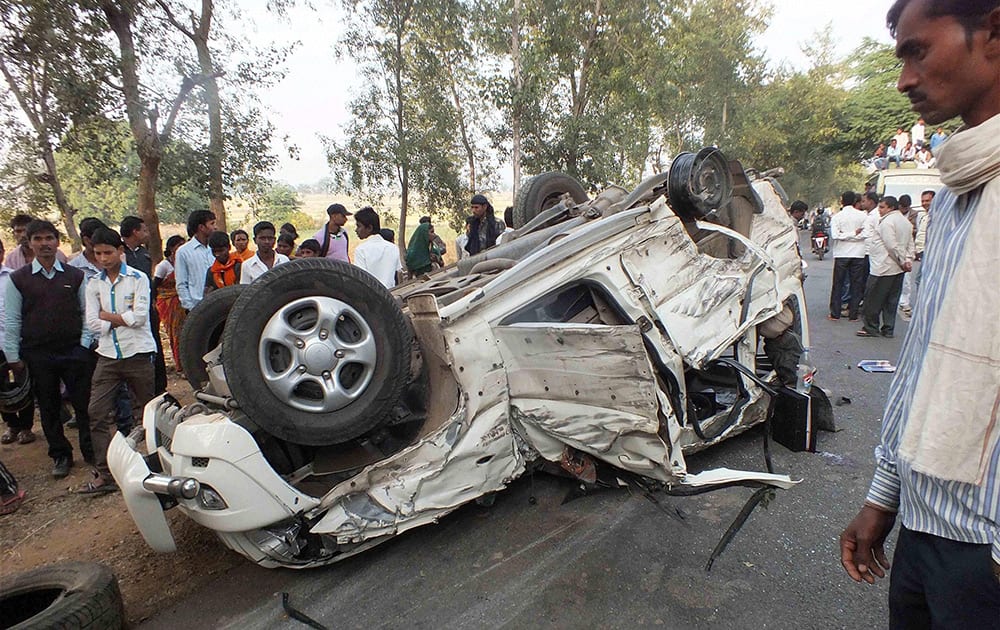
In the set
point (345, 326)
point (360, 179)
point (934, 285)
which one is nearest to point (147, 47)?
point (360, 179)

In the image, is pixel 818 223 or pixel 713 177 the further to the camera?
pixel 818 223

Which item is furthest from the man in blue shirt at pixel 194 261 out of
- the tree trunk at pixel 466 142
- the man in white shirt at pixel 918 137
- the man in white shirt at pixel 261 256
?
the man in white shirt at pixel 918 137

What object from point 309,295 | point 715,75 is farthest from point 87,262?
point 715,75

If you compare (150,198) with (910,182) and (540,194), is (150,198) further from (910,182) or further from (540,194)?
(910,182)

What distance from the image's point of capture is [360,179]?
13930mm

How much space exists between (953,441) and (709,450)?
118 inches

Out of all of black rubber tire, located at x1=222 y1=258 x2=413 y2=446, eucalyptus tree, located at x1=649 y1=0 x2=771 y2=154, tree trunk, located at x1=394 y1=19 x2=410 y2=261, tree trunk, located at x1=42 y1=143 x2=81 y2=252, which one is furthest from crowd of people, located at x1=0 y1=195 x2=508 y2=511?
eucalyptus tree, located at x1=649 y1=0 x2=771 y2=154

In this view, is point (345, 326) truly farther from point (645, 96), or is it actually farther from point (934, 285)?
point (645, 96)

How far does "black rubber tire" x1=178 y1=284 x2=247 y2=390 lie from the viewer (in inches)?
136

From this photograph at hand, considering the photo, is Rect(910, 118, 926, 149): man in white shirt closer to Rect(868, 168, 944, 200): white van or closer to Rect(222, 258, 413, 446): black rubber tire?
Rect(868, 168, 944, 200): white van

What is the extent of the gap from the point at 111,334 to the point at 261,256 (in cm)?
181

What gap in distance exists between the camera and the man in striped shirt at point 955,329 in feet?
3.04

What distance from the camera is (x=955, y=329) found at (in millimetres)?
950

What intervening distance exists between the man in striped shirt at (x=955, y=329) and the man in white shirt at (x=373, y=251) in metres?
4.94
